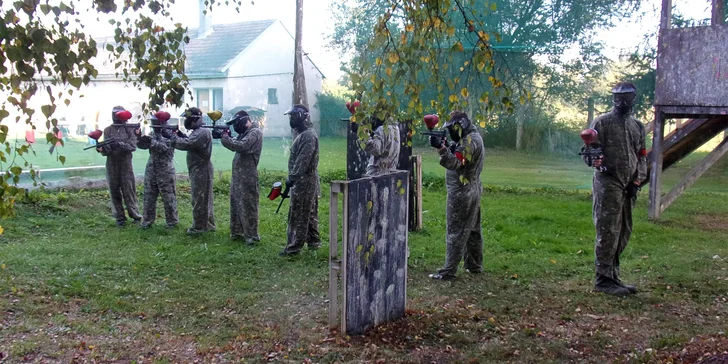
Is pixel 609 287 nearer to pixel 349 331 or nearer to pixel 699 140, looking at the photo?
pixel 349 331

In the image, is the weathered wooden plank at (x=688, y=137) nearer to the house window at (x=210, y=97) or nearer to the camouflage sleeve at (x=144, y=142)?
the camouflage sleeve at (x=144, y=142)

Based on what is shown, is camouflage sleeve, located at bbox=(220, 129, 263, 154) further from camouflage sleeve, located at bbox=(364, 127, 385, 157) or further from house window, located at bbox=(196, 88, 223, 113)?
house window, located at bbox=(196, 88, 223, 113)

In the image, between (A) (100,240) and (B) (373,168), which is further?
(A) (100,240)

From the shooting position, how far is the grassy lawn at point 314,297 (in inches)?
210

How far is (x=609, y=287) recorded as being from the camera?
23.2 feet

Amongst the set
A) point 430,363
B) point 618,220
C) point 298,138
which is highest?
point 298,138

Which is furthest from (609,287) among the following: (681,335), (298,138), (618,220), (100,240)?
(100,240)

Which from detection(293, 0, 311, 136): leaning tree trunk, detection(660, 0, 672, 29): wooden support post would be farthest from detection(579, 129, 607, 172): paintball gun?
detection(293, 0, 311, 136): leaning tree trunk

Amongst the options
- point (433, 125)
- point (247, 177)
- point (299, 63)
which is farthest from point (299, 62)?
point (433, 125)

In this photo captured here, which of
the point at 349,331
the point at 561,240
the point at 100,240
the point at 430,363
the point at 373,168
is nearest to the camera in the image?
the point at 430,363

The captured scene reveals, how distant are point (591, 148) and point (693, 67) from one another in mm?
5231

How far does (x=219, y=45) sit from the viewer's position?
66.2 ft

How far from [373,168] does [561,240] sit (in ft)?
11.2

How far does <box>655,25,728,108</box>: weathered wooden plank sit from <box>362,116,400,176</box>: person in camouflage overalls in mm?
5397
